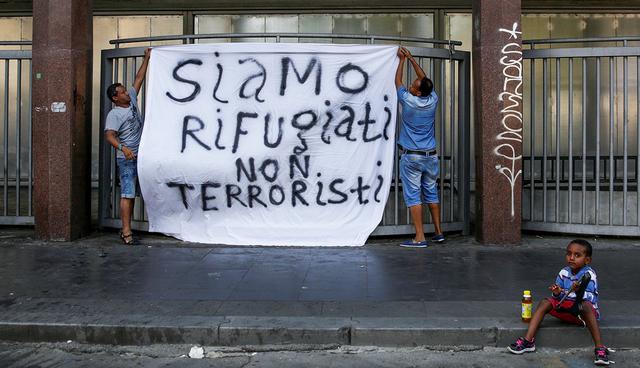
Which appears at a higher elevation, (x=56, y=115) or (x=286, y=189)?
(x=56, y=115)

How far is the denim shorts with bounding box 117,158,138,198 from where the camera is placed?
8.29m

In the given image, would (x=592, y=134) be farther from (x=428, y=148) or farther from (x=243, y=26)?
(x=243, y=26)

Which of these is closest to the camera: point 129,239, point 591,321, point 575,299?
point 591,321

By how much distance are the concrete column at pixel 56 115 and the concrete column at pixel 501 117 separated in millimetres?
5112

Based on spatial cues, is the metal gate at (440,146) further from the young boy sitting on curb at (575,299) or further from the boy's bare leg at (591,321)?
the boy's bare leg at (591,321)

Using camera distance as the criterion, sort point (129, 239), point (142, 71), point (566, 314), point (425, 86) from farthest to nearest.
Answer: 1. point (142, 71)
2. point (129, 239)
3. point (425, 86)
4. point (566, 314)

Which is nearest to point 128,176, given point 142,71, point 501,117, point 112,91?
point 112,91

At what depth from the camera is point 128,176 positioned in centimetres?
831

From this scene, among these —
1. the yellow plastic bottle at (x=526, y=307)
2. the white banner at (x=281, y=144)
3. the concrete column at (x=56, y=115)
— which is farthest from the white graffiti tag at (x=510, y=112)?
the concrete column at (x=56, y=115)

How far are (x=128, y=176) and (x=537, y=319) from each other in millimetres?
5430

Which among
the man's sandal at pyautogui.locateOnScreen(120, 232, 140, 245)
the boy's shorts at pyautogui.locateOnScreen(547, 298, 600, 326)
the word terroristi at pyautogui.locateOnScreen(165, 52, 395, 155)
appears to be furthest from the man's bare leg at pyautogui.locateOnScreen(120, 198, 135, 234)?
the boy's shorts at pyautogui.locateOnScreen(547, 298, 600, 326)

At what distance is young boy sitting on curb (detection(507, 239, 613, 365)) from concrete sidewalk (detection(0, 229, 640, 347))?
0.50 feet

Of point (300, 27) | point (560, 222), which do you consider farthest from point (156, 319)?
point (300, 27)

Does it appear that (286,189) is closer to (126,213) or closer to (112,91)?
(126,213)
